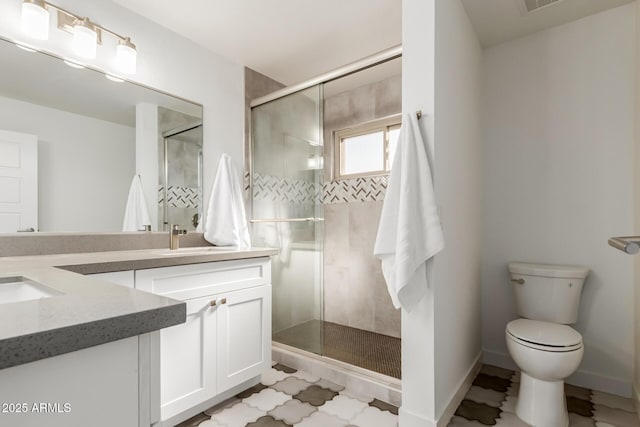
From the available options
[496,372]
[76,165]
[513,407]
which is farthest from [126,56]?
[496,372]

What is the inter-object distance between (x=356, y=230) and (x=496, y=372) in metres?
1.53

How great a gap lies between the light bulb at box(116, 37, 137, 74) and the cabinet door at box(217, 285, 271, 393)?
143 cm

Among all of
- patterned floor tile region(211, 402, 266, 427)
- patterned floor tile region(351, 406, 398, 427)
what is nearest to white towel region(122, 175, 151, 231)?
patterned floor tile region(211, 402, 266, 427)

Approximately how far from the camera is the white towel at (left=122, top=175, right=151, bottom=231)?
196 centimetres

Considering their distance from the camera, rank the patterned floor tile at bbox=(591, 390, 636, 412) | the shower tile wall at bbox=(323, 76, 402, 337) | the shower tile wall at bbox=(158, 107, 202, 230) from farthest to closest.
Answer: the shower tile wall at bbox=(323, 76, 402, 337) → the shower tile wall at bbox=(158, 107, 202, 230) → the patterned floor tile at bbox=(591, 390, 636, 412)

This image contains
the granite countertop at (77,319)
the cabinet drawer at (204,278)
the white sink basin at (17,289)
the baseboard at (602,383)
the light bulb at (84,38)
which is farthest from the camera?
the baseboard at (602,383)

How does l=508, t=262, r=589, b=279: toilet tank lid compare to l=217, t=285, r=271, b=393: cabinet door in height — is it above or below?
above

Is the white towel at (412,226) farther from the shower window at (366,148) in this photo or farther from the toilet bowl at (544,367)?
the shower window at (366,148)

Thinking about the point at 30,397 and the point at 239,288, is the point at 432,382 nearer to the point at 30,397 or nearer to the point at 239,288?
the point at 239,288

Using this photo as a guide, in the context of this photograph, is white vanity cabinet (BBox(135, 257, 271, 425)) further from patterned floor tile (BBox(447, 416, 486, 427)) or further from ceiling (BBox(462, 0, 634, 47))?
ceiling (BBox(462, 0, 634, 47))

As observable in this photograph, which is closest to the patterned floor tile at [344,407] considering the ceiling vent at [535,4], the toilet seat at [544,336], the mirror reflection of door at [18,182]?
the toilet seat at [544,336]

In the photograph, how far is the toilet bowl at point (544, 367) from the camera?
1.57 m

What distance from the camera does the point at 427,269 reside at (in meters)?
1.57

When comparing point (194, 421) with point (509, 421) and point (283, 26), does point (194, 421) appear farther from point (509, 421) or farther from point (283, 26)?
point (283, 26)
